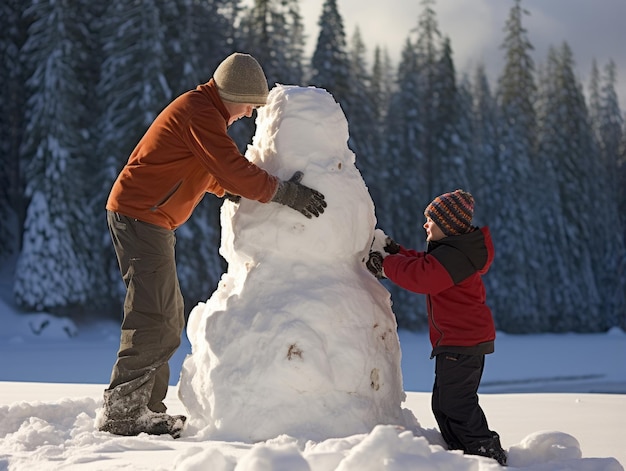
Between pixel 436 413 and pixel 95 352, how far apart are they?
47.4 feet

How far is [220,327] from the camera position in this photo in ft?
13.1

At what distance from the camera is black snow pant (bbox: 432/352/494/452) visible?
154 inches

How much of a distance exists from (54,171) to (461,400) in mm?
17798

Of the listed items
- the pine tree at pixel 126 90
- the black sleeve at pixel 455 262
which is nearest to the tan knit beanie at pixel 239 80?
the black sleeve at pixel 455 262

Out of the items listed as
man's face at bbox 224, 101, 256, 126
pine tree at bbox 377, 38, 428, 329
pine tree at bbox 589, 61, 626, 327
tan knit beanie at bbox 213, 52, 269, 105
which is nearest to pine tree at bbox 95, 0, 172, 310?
pine tree at bbox 377, 38, 428, 329

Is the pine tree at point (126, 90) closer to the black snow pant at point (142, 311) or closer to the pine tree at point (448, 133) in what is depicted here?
the pine tree at point (448, 133)

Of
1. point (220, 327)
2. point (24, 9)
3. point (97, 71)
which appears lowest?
point (220, 327)

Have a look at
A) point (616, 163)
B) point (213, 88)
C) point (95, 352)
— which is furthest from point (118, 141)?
point (616, 163)

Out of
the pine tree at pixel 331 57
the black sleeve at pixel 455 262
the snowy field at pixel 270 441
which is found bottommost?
the snowy field at pixel 270 441

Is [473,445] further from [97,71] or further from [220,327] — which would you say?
[97,71]

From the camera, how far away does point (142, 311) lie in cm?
410

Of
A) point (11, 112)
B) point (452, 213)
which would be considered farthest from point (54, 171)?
point (452, 213)

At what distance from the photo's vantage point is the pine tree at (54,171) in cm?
1934

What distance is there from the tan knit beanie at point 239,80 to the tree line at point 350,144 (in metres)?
16.0
